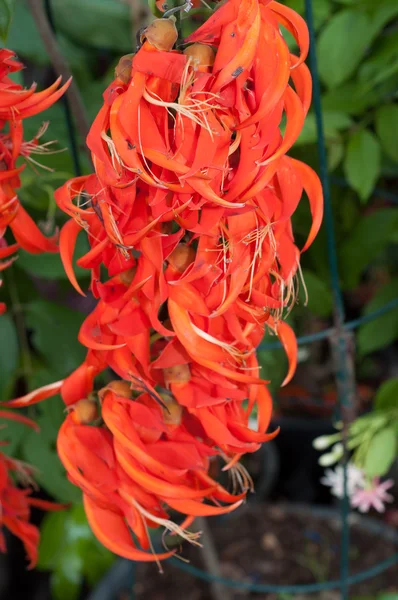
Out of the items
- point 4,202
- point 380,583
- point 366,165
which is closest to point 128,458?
point 4,202

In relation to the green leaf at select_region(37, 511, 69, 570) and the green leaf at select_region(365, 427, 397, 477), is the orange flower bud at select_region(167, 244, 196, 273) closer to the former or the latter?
the green leaf at select_region(365, 427, 397, 477)

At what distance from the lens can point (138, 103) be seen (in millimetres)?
247

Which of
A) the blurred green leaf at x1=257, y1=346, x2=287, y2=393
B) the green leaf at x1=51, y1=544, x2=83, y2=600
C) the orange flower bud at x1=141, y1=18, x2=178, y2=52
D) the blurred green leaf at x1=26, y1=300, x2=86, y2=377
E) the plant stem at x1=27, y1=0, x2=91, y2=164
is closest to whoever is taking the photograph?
the orange flower bud at x1=141, y1=18, x2=178, y2=52

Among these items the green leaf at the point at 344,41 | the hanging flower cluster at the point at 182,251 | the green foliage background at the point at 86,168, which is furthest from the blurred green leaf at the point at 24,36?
the hanging flower cluster at the point at 182,251

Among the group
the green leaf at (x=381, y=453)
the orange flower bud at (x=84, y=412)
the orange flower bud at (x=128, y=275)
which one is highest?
the orange flower bud at (x=128, y=275)

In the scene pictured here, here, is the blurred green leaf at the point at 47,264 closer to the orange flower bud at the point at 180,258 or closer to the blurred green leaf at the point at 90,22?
the orange flower bud at the point at 180,258

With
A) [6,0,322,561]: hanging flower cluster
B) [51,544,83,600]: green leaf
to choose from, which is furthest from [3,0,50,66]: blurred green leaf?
[51,544,83,600]: green leaf

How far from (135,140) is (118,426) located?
0.42 feet

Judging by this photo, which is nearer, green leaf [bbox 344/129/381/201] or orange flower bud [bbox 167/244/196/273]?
orange flower bud [bbox 167/244/196/273]

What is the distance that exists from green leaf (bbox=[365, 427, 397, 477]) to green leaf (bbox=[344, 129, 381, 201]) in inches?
8.2

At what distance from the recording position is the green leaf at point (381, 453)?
59cm

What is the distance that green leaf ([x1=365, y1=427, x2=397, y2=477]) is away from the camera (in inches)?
23.1

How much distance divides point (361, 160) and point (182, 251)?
339 millimetres

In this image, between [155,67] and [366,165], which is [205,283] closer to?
[155,67]
